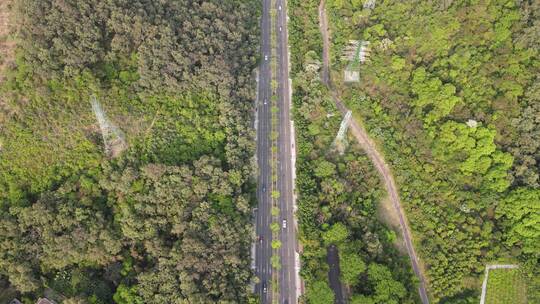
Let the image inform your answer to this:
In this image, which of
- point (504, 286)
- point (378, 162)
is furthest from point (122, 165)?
point (504, 286)

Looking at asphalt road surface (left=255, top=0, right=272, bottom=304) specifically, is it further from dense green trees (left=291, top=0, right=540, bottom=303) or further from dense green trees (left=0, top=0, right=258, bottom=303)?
dense green trees (left=291, top=0, right=540, bottom=303)

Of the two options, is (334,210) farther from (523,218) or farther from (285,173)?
(523,218)

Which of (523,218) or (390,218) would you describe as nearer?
(523,218)

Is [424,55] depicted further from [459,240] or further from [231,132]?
[231,132]

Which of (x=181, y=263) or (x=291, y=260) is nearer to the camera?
(x=181, y=263)

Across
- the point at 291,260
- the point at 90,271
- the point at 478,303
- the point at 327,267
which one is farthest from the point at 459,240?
the point at 90,271

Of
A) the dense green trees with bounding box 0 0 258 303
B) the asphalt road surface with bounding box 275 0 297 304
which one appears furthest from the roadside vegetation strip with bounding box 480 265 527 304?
the dense green trees with bounding box 0 0 258 303

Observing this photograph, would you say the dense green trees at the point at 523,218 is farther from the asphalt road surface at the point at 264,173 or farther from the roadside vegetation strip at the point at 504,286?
the asphalt road surface at the point at 264,173
